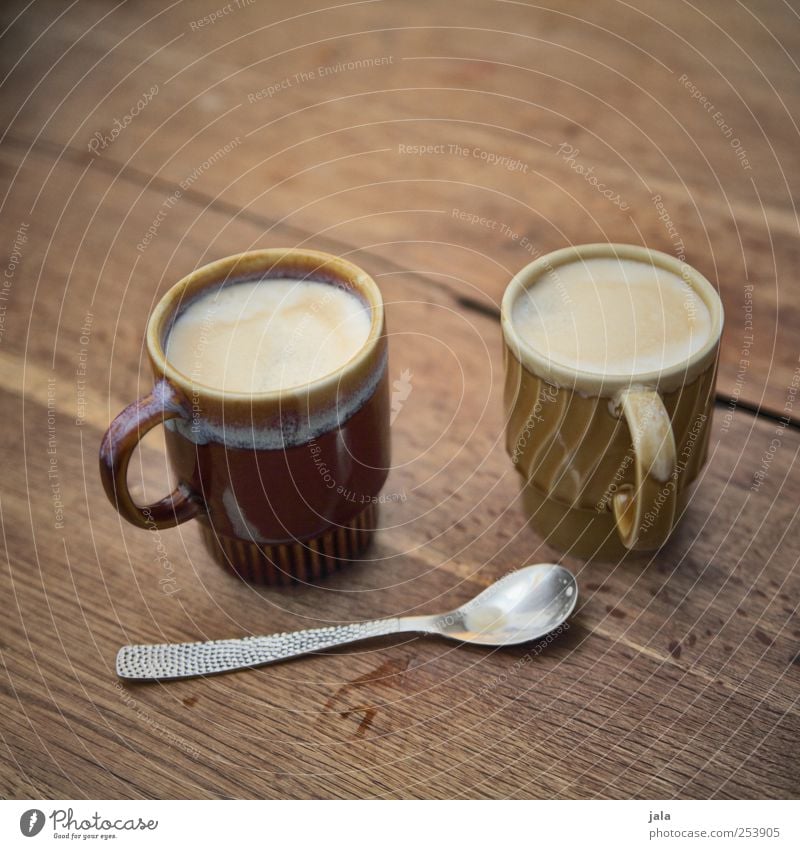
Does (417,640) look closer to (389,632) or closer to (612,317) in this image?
(389,632)

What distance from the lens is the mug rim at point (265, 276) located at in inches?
14.1

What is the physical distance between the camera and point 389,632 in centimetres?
40


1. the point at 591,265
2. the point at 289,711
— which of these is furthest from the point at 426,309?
the point at 289,711

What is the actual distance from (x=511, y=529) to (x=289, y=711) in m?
0.13

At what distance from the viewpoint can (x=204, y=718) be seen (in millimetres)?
381

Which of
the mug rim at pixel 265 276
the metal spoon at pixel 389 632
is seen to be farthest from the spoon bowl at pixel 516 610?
the mug rim at pixel 265 276

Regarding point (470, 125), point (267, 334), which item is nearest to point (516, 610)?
point (267, 334)

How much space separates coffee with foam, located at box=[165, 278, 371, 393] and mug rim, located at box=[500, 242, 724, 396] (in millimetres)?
63

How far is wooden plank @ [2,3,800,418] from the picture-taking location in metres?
0.58

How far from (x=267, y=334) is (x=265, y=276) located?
3cm

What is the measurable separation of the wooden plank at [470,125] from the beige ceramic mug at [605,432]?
12 cm
